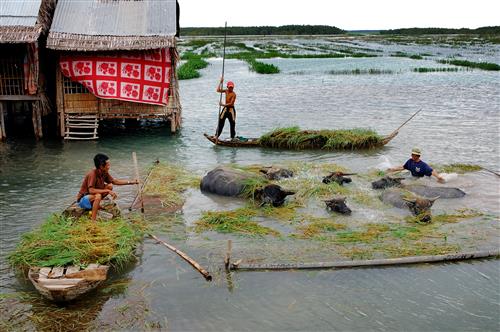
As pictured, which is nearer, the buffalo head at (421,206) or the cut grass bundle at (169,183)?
the buffalo head at (421,206)

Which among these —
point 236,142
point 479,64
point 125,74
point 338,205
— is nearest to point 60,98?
point 125,74

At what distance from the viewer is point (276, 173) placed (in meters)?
9.19

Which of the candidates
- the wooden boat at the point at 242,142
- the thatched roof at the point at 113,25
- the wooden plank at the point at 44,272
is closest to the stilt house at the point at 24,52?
the thatched roof at the point at 113,25

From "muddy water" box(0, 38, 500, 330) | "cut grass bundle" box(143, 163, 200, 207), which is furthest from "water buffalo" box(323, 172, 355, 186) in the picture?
"cut grass bundle" box(143, 163, 200, 207)

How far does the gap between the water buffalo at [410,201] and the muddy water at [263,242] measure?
54 centimetres

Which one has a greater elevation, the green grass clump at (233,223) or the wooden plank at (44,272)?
the wooden plank at (44,272)

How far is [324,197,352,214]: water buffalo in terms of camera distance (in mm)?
7582

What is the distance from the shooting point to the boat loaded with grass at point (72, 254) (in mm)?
5031

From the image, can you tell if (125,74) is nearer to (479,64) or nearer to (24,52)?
(24,52)

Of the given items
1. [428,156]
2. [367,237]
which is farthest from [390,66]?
[367,237]

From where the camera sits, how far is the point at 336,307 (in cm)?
521

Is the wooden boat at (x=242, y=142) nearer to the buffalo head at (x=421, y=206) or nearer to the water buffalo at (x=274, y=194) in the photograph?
the water buffalo at (x=274, y=194)

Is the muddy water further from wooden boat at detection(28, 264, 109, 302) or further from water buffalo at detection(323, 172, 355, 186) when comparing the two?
water buffalo at detection(323, 172, 355, 186)

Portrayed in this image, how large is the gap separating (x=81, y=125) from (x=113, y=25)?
101 inches
